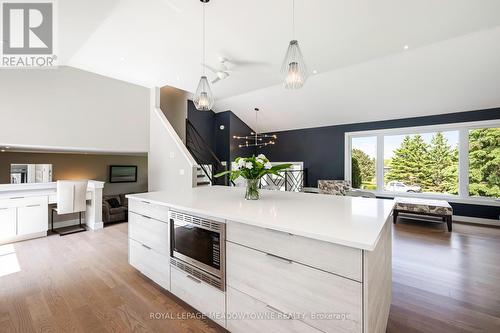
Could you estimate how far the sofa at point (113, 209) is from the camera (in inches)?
191

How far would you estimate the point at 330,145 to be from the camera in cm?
724

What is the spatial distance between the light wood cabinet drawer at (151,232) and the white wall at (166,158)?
5.99ft

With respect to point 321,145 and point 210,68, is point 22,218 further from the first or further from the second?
point 321,145

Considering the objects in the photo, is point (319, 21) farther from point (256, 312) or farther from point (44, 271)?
point (44, 271)

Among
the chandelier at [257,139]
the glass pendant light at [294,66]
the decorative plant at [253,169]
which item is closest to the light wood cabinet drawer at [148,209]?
the decorative plant at [253,169]

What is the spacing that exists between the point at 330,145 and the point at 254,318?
6.62m

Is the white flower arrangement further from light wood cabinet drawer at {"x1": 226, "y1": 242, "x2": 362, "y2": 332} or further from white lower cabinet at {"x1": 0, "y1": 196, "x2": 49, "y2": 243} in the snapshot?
white lower cabinet at {"x1": 0, "y1": 196, "x2": 49, "y2": 243}

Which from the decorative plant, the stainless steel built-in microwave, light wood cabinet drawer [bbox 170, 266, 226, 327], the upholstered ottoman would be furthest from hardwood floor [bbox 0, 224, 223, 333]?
the upholstered ottoman

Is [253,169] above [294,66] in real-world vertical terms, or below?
below

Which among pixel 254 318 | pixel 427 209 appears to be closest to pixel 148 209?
pixel 254 318

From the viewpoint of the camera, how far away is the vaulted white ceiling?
2.57m

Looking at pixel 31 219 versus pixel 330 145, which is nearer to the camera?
pixel 31 219

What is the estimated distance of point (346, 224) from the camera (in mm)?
1254

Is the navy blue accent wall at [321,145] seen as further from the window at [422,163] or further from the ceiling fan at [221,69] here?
the ceiling fan at [221,69]
